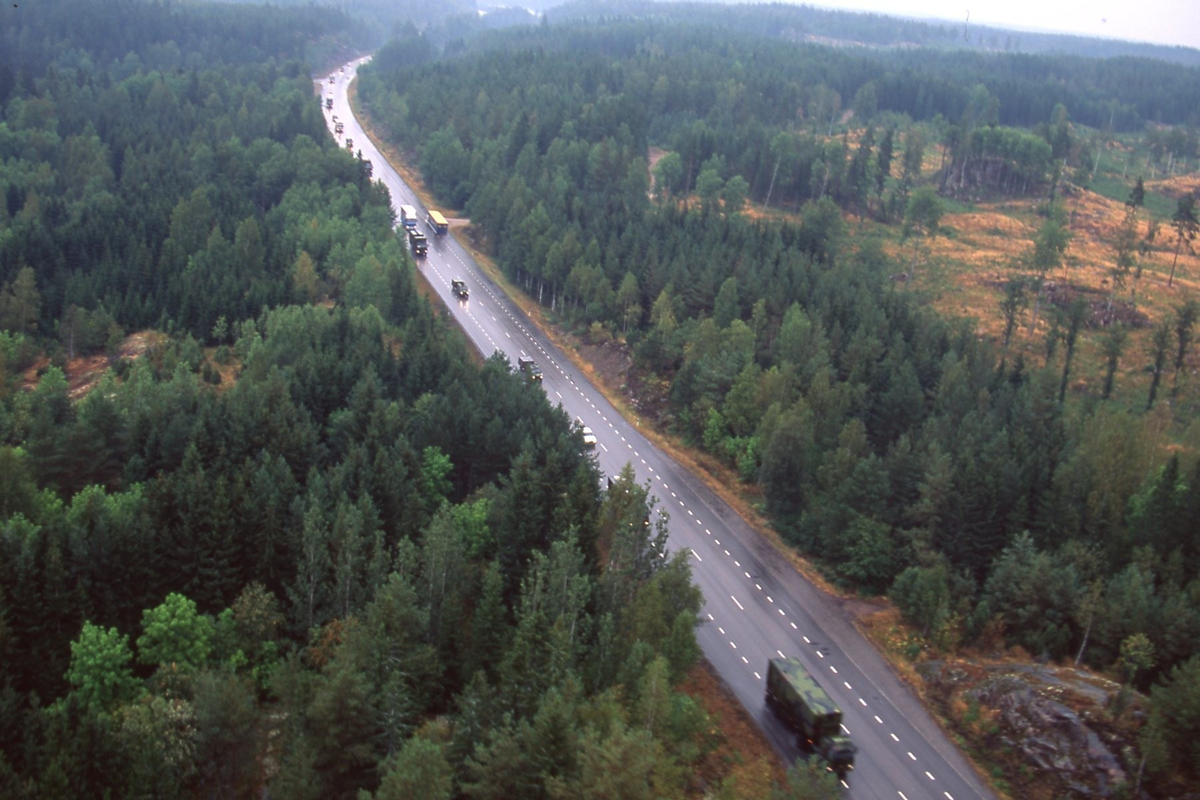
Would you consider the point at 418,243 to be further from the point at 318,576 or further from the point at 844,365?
the point at 318,576

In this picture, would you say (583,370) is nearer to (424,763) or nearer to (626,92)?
(424,763)

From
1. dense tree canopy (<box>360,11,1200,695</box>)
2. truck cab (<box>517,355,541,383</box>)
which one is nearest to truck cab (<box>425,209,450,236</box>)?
dense tree canopy (<box>360,11,1200,695</box>)

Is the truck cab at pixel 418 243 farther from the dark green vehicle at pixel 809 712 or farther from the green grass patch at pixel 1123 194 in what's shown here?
the green grass patch at pixel 1123 194

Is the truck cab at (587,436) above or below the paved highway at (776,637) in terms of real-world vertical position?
above

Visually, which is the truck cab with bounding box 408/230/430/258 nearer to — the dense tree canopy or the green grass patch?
the dense tree canopy

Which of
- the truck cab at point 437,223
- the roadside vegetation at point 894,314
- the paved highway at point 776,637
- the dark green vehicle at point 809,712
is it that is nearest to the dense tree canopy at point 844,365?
the roadside vegetation at point 894,314

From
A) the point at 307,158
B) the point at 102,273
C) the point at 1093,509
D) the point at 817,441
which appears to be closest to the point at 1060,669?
the point at 1093,509
